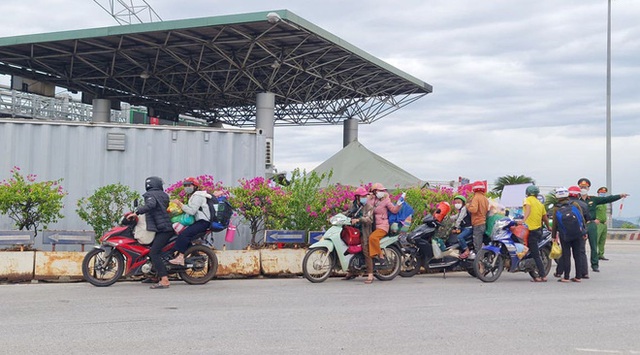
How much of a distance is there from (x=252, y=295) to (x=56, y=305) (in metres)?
2.67

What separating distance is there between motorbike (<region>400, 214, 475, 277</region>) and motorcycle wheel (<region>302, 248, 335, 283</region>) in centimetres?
159

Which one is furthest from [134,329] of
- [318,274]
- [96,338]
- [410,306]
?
[318,274]

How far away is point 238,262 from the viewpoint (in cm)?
1232

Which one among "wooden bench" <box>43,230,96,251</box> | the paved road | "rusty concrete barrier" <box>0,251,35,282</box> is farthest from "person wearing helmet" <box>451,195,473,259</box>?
"rusty concrete barrier" <box>0,251,35,282</box>

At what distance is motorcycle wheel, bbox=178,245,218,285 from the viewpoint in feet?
35.3

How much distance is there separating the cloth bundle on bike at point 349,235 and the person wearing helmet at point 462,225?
1.97 meters

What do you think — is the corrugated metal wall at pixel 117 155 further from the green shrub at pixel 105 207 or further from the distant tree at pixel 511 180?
the distant tree at pixel 511 180

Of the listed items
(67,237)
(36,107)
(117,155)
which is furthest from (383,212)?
(36,107)

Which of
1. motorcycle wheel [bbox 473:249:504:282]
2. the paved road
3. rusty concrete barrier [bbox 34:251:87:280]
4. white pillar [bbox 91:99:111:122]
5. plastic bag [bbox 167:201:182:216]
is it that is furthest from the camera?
white pillar [bbox 91:99:111:122]

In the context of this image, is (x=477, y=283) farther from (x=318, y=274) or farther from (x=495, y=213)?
(x=318, y=274)

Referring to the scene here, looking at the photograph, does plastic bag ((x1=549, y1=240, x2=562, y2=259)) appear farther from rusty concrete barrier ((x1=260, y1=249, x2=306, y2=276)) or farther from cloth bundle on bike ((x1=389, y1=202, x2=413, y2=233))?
rusty concrete barrier ((x1=260, y1=249, x2=306, y2=276))

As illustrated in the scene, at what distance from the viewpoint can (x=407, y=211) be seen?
11844mm

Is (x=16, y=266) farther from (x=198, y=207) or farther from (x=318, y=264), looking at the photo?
(x=318, y=264)

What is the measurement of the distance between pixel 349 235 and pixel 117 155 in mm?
5667
